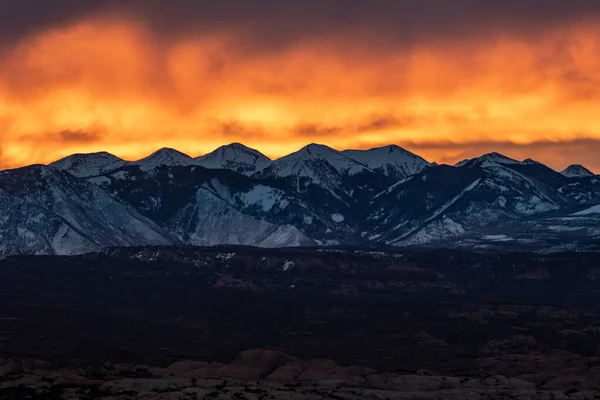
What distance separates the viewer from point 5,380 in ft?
632

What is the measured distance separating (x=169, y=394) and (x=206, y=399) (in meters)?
5.06

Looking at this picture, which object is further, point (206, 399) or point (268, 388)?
point (268, 388)

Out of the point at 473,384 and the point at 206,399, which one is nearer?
the point at 206,399

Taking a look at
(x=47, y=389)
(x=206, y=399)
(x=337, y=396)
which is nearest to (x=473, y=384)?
(x=337, y=396)

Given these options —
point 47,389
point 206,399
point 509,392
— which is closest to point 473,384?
Answer: point 509,392

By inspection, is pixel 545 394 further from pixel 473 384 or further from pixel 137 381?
pixel 137 381

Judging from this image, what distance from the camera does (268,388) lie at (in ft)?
618

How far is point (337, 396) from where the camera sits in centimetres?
18125

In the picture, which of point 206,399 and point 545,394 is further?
point 545,394

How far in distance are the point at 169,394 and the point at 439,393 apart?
37.6 m

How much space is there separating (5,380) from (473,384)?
66.5 metres

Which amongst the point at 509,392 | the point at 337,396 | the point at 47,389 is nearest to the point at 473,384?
the point at 509,392

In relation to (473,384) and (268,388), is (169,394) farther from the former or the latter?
(473,384)

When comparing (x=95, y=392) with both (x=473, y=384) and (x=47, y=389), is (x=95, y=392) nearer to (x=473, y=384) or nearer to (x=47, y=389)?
(x=47, y=389)
